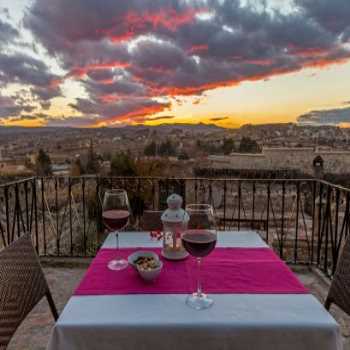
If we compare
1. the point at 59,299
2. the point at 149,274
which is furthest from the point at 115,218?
the point at 59,299

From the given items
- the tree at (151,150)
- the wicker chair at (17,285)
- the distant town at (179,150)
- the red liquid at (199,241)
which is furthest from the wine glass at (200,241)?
the tree at (151,150)

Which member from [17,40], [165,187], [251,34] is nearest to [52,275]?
[165,187]

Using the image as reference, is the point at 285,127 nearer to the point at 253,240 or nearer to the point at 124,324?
the point at 253,240

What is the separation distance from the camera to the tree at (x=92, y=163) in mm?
7727

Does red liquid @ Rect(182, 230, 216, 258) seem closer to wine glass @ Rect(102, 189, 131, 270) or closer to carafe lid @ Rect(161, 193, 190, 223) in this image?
carafe lid @ Rect(161, 193, 190, 223)

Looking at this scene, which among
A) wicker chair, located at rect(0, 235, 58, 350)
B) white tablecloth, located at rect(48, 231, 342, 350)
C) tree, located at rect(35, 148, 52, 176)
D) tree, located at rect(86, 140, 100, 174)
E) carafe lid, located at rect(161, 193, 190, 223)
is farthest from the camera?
tree, located at rect(86, 140, 100, 174)

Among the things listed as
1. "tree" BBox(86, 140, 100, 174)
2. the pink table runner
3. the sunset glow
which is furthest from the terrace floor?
"tree" BBox(86, 140, 100, 174)

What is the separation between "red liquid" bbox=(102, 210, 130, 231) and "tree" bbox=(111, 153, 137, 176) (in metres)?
7.86

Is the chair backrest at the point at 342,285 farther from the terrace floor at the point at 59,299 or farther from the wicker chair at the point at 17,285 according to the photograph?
the wicker chair at the point at 17,285

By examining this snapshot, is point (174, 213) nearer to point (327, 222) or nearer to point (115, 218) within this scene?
point (115, 218)

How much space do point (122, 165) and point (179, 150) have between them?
6.54ft

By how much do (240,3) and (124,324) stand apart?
198 inches

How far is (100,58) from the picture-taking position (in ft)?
18.5

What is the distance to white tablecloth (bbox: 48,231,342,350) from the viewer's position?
0.75 meters
